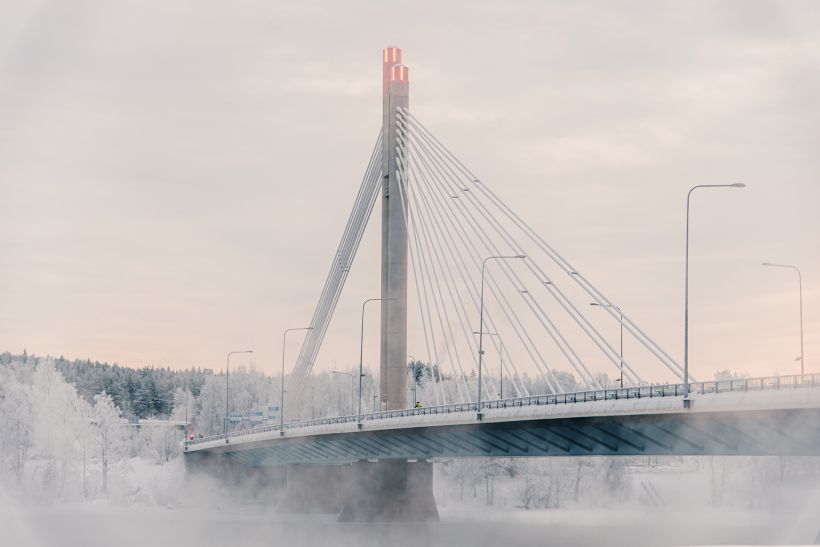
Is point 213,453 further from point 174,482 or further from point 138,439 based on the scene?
point 138,439

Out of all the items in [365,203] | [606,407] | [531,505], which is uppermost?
[365,203]

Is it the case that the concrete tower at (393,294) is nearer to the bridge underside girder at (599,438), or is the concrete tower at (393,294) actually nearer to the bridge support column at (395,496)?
the bridge underside girder at (599,438)

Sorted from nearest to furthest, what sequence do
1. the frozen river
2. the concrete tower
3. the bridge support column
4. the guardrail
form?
the guardrail < the frozen river < the concrete tower < the bridge support column

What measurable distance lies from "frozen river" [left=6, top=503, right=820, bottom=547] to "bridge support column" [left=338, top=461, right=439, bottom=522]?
0.98m

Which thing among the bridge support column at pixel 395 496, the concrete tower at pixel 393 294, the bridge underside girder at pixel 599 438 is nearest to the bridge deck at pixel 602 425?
the bridge underside girder at pixel 599 438

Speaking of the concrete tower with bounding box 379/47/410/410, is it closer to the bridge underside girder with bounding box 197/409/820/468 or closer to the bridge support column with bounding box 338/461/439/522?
the bridge underside girder with bounding box 197/409/820/468

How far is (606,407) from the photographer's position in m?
55.2

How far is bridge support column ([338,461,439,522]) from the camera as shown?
88.6m

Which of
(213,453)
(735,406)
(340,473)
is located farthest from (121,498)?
(735,406)

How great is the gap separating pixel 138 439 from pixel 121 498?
138 feet

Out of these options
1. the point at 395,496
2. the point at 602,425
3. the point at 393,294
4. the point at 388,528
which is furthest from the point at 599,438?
the point at 395,496

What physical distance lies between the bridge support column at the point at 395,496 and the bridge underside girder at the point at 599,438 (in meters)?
1.97

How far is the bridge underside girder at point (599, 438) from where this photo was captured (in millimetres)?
47594

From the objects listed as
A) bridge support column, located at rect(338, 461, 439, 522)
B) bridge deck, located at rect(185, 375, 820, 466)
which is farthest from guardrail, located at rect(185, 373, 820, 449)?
bridge support column, located at rect(338, 461, 439, 522)
